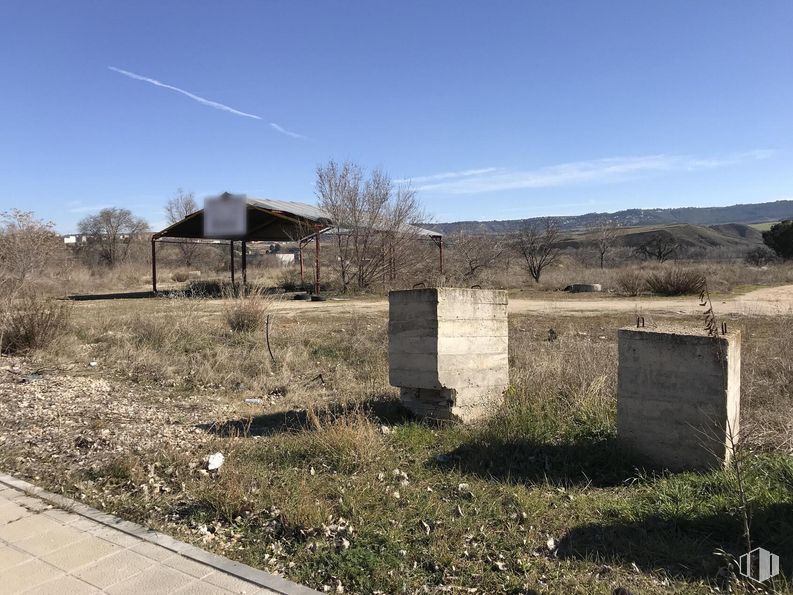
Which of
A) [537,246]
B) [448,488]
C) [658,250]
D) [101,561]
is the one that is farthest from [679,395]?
[658,250]

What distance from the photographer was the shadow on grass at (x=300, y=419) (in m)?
6.09

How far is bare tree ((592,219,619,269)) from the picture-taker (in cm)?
5362

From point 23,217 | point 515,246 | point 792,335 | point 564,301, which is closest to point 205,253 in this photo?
point 23,217

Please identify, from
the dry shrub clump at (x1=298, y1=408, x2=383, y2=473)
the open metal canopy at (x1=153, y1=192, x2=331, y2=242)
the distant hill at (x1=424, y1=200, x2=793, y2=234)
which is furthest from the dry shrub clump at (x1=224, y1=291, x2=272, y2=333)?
the distant hill at (x1=424, y1=200, x2=793, y2=234)

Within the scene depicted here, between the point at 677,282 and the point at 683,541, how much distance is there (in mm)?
23370

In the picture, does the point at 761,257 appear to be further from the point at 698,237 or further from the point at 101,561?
the point at 101,561

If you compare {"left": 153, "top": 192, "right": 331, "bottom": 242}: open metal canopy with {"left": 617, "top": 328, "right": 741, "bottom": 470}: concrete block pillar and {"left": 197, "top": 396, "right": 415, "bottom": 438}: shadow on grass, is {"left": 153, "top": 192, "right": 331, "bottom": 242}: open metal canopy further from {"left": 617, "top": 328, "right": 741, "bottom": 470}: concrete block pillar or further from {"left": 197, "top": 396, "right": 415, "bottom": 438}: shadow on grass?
{"left": 617, "top": 328, "right": 741, "bottom": 470}: concrete block pillar

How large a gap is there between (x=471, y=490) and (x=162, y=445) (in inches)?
113

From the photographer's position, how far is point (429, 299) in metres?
6.16

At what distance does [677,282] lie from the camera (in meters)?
24.5

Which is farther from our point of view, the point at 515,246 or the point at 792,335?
the point at 515,246

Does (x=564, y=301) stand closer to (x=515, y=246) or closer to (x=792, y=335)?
(x=792, y=335)

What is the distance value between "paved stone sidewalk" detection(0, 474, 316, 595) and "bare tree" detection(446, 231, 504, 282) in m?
30.8

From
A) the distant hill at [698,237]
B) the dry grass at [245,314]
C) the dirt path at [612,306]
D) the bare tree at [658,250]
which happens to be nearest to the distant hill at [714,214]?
the distant hill at [698,237]
